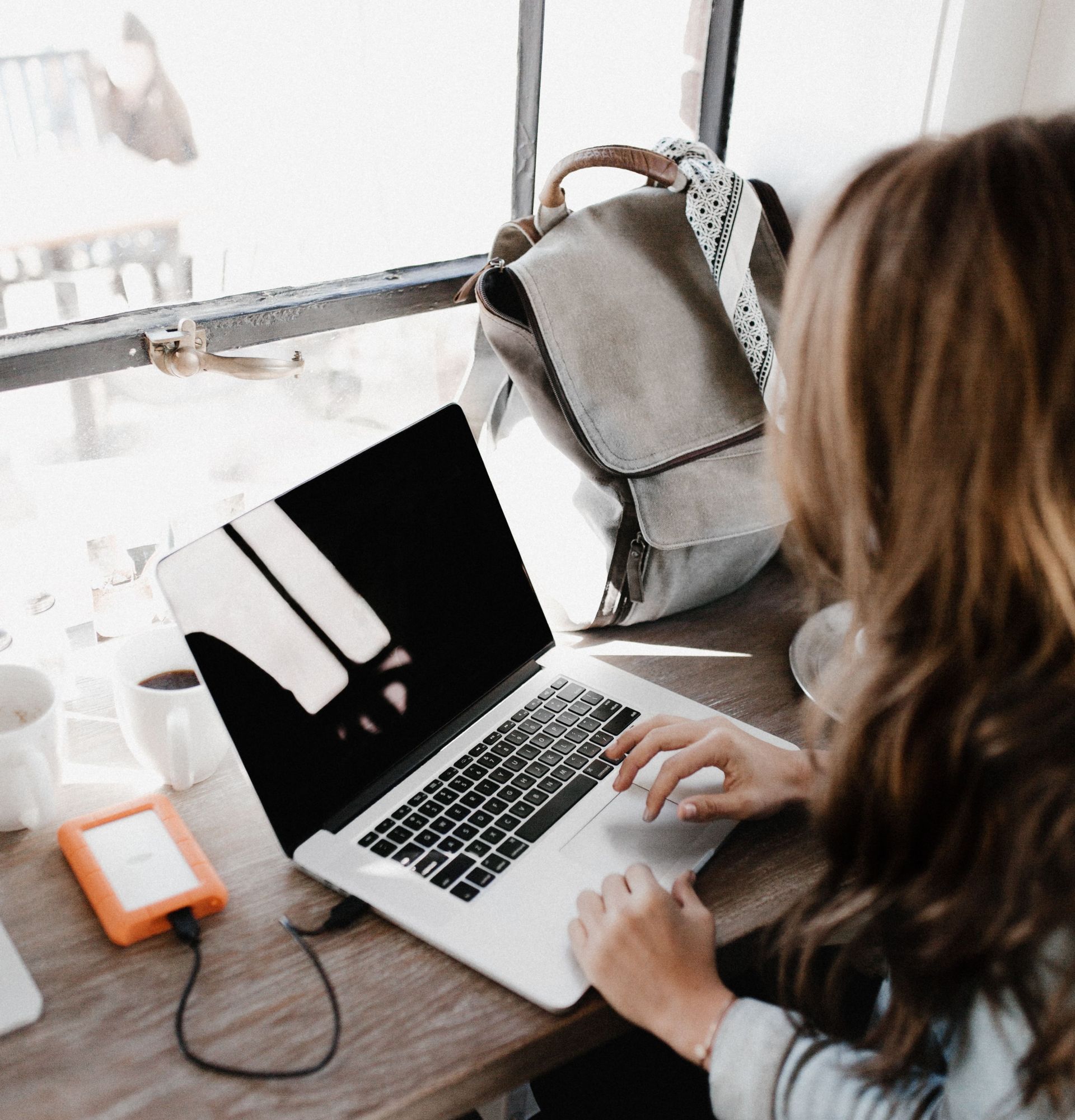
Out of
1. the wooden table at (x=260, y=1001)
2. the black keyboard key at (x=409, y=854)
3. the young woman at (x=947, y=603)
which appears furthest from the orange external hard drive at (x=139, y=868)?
the young woman at (x=947, y=603)

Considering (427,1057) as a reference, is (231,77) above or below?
above

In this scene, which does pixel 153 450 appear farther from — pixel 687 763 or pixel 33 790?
pixel 687 763

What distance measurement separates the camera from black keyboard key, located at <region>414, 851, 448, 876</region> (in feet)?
2.32

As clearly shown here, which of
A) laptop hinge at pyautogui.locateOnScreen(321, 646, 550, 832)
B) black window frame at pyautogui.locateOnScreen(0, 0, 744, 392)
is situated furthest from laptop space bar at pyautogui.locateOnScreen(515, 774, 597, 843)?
black window frame at pyautogui.locateOnScreen(0, 0, 744, 392)

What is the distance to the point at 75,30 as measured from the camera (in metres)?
0.88

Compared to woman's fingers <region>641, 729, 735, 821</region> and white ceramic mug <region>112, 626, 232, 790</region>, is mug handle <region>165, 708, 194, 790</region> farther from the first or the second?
woman's fingers <region>641, 729, 735, 821</region>

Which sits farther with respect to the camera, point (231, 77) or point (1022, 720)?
point (231, 77)

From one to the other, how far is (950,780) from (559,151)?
37.2 inches

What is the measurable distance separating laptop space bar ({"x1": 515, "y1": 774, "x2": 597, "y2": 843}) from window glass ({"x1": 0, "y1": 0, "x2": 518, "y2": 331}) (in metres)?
0.61

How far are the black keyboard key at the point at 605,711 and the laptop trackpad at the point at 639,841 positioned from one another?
0.10m

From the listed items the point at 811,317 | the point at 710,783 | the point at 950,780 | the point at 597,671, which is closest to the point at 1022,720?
the point at 950,780

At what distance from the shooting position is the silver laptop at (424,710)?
70 cm

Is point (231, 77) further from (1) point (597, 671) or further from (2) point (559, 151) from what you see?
(1) point (597, 671)

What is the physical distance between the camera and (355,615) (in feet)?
Answer: 2.64
